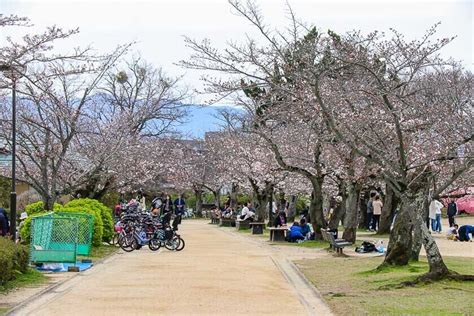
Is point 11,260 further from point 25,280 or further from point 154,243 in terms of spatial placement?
point 154,243

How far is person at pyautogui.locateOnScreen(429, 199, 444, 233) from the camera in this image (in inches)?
1228

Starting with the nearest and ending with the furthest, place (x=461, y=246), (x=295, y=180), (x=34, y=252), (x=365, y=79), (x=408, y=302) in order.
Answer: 1. (x=408, y=302)
2. (x=365, y=79)
3. (x=34, y=252)
4. (x=461, y=246)
5. (x=295, y=180)

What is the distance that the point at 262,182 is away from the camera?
1604 inches

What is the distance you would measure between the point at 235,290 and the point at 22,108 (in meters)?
13.9

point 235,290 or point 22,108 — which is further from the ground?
point 22,108

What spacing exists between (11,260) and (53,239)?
11.0ft

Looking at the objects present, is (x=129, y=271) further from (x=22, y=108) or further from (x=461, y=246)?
(x=461, y=246)

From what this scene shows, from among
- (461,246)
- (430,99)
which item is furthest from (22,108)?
(461,246)

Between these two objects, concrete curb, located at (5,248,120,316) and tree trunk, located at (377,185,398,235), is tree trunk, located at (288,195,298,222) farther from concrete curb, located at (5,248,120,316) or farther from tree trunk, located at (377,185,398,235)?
concrete curb, located at (5,248,120,316)

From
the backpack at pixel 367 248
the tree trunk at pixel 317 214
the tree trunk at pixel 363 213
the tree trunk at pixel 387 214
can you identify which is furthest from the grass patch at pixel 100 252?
the tree trunk at pixel 363 213

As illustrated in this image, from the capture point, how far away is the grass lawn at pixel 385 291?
33.9 ft

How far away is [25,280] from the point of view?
14.0 m

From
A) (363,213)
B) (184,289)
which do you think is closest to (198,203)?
(363,213)

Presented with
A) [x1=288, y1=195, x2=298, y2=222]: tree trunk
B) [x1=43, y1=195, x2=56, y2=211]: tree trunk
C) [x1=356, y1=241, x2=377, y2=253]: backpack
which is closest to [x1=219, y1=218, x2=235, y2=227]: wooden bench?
[x1=288, y1=195, x2=298, y2=222]: tree trunk
